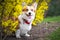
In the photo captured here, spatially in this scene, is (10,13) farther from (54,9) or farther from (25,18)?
(54,9)

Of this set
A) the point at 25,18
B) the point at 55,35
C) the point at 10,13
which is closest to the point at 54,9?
the point at 55,35

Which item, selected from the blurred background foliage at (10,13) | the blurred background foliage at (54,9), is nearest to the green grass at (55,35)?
the blurred background foliage at (10,13)

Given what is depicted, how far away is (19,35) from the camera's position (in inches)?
320

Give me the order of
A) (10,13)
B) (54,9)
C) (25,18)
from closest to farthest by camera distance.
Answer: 1. (10,13)
2. (25,18)
3. (54,9)

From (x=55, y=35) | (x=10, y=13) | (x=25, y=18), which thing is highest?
(x=10, y=13)

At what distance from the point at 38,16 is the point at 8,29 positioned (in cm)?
306

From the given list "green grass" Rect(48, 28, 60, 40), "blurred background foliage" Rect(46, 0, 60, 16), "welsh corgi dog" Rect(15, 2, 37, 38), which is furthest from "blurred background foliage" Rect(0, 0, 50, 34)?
"blurred background foliage" Rect(46, 0, 60, 16)

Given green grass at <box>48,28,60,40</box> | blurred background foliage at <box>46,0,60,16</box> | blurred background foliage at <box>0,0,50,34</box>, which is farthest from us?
blurred background foliage at <box>46,0,60,16</box>

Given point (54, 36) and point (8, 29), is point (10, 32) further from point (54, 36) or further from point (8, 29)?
point (54, 36)

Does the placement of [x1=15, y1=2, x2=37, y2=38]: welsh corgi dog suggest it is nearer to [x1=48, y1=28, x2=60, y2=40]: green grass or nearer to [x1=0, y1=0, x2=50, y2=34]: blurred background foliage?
[x1=0, y1=0, x2=50, y2=34]: blurred background foliage

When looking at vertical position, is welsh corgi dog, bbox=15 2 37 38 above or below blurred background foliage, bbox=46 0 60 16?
above

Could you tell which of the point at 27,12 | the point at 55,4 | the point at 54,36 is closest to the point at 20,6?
the point at 27,12

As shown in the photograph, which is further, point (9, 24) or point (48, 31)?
point (48, 31)

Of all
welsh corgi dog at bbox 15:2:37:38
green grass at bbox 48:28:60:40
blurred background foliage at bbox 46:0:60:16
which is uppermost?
welsh corgi dog at bbox 15:2:37:38
